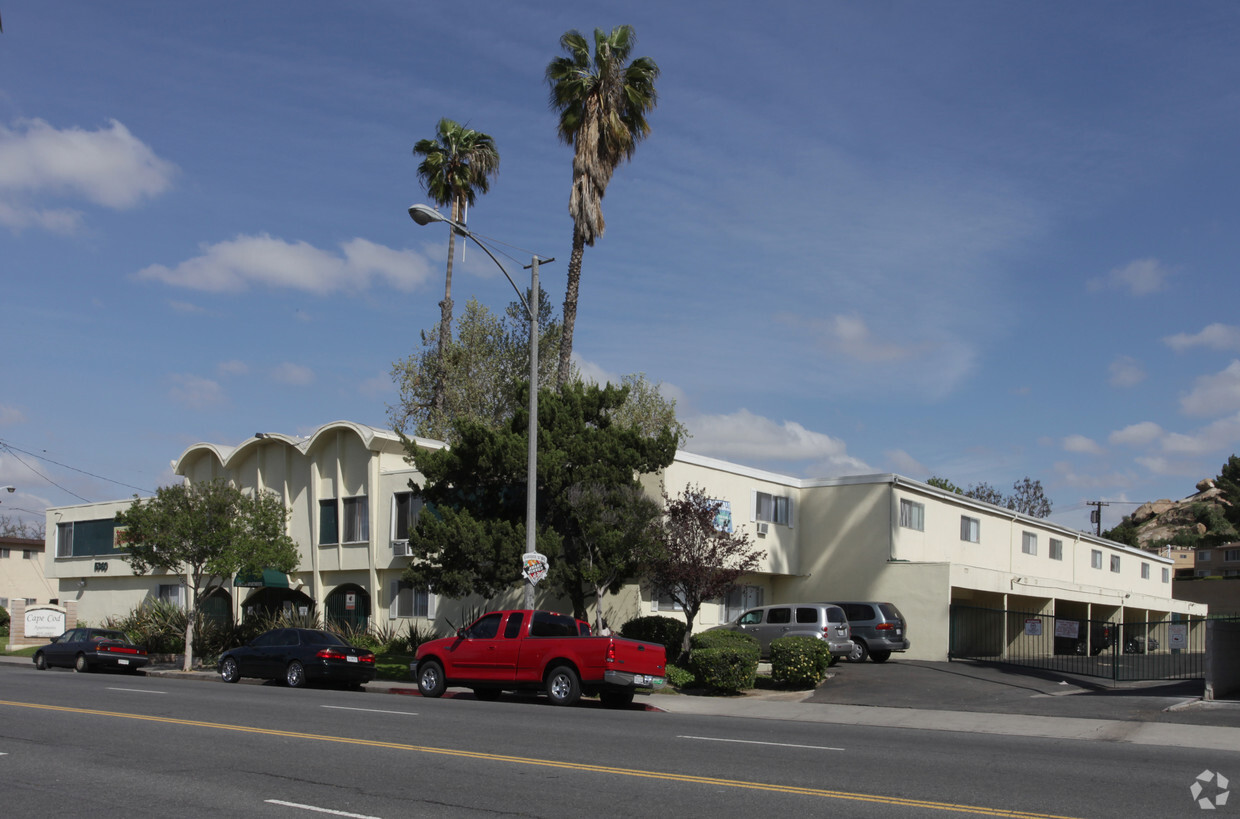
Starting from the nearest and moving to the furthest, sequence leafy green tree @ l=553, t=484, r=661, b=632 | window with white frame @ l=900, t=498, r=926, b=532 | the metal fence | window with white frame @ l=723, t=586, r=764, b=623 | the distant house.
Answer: leafy green tree @ l=553, t=484, r=661, b=632 → the metal fence → window with white frame @ l=723, t=586, r=764, b=623 → window with white frame @ l=900, t=498, r=926, b=532 → the distant house

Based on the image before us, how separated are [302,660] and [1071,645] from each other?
24.5m

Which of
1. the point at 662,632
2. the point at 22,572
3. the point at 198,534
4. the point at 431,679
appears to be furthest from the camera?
the point at 22,572

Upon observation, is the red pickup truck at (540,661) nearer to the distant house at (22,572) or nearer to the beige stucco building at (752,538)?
the beige stucco building at (752,538)

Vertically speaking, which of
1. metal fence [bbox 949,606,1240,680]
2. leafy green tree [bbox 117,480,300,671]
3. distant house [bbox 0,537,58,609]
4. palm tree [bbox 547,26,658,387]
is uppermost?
palm tree [bbox 547,26,658,387]

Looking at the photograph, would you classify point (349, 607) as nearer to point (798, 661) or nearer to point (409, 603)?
point (409, 603)

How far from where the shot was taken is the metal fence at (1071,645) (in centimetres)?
2606

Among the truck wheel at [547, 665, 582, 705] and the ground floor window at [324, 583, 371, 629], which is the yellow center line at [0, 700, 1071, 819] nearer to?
the truck wheel at [547, 665, 582, 705]

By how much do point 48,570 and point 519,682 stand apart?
36385 millimetres

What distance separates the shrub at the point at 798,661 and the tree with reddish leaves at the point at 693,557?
2.03 meters

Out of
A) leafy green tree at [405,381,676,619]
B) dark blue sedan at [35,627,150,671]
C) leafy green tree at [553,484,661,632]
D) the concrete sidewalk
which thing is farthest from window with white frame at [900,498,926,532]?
dark blue sedan at [35,627,150,671]

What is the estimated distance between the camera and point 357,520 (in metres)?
35.0

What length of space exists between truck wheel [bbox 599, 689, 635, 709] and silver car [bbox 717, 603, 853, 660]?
290 inches

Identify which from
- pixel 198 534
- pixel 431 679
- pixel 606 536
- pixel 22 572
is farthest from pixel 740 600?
pixel 22 572

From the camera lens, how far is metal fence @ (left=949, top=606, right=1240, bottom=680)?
85.5ft
